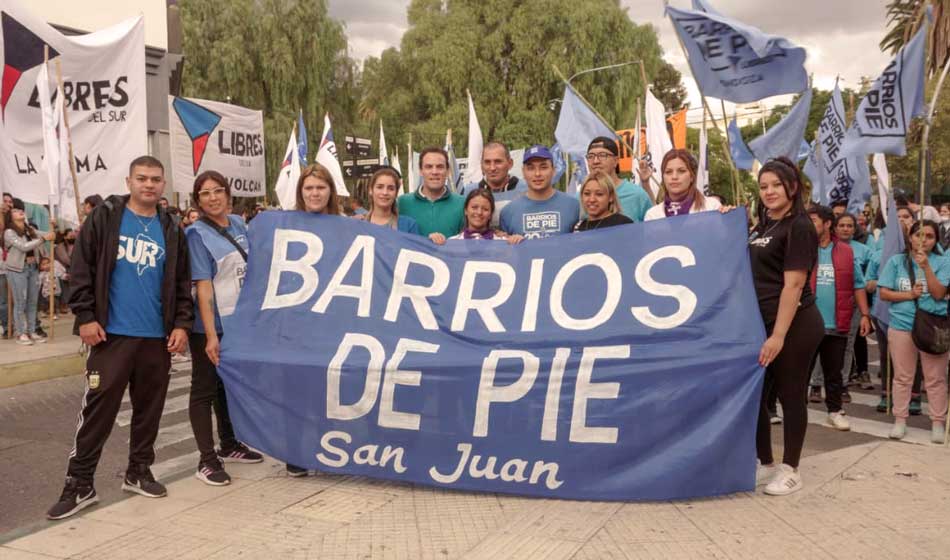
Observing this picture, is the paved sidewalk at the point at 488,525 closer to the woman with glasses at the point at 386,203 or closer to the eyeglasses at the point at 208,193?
the woman with glasses at the point at 386,203

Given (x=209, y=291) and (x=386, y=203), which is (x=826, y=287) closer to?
(x=386, y=203)

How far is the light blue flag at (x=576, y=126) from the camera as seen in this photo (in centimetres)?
1121

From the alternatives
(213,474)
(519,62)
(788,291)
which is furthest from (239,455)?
(519,62)

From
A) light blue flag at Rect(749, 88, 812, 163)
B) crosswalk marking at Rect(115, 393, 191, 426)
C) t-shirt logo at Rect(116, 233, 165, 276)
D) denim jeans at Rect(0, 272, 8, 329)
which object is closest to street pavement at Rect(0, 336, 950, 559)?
crosswalk marking at Rect(115, 393, 191, 426)

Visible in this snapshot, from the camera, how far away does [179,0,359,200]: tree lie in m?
29.1

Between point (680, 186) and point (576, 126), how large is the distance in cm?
662

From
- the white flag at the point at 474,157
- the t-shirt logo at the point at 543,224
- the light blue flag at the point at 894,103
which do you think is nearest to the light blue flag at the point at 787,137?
the light blue flag at the point at 894,103

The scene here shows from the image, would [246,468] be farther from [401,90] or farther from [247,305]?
[401,90]

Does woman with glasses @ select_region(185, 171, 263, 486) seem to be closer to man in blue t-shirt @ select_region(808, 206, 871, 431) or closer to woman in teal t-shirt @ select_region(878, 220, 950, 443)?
man in blue t-shirt @ select_region(808, 206, 871, 431)

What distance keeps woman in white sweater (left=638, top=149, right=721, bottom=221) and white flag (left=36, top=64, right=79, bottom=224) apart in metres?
6.18

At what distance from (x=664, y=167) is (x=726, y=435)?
169 centimetres

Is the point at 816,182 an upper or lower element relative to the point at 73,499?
upper

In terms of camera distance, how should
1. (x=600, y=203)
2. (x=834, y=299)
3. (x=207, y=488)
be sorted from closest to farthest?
(x=207, y=488) < (x=600, y=203) < (x=834, y=299)

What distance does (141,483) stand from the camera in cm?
482
